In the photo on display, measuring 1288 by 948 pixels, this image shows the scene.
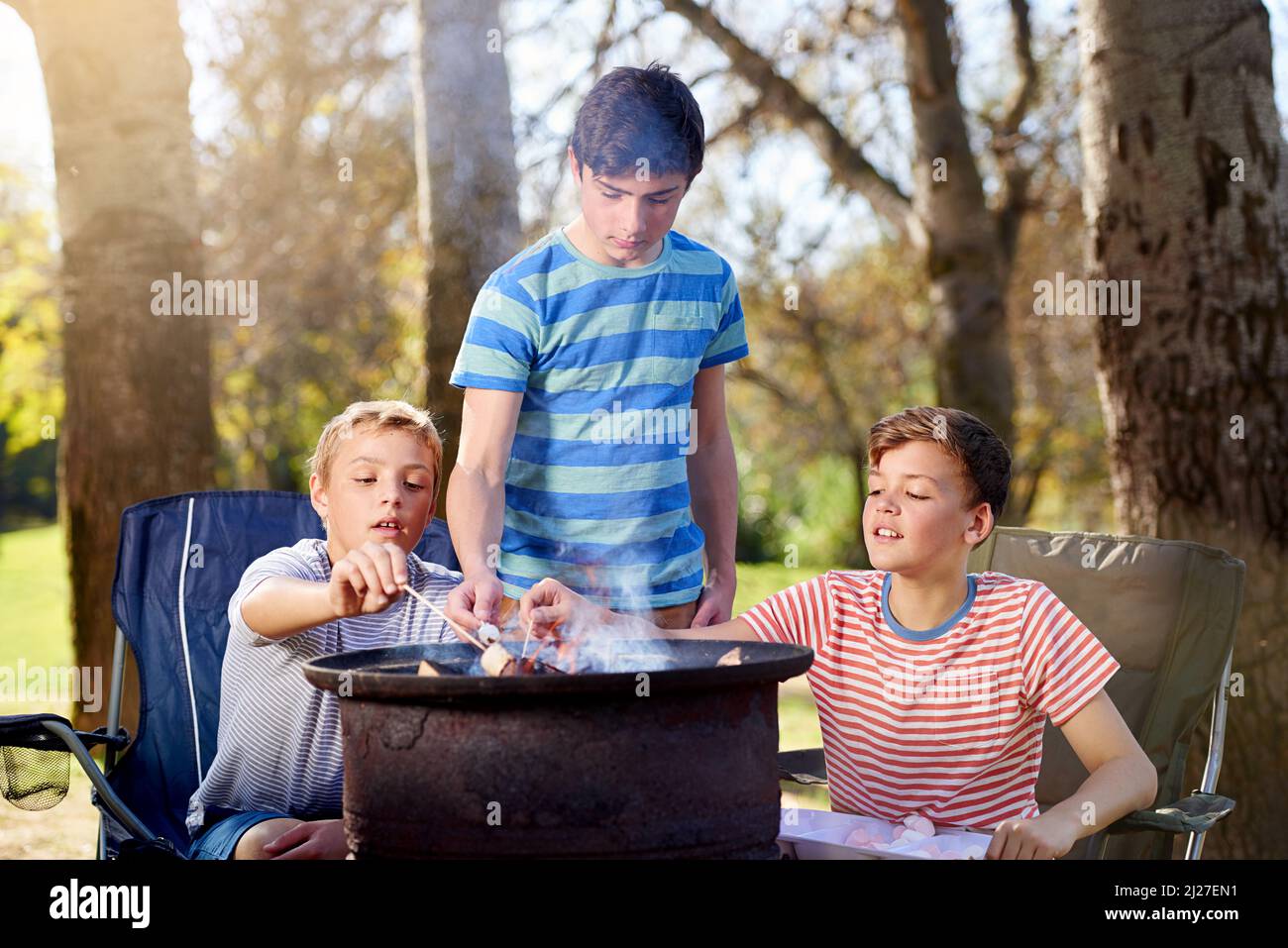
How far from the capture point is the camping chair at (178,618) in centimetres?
310

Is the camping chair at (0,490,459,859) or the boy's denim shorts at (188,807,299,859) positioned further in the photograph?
the camping chair at (0,490,459,859)

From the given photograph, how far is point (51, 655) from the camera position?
12273mm

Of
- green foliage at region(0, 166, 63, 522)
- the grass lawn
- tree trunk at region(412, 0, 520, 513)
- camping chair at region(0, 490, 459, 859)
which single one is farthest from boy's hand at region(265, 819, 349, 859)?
green foliage at region(0, 166, 63, 522)

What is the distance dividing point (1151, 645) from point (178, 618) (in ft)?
7.55

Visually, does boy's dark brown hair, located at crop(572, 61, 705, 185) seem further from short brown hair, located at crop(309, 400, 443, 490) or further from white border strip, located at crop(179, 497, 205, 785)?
white border strip, located at crop(179, 497, 205, 785)

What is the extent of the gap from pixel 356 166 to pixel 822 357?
546 centimetres

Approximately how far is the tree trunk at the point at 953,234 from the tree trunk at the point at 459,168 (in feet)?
13.6

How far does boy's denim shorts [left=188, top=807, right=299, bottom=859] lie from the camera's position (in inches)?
91.5

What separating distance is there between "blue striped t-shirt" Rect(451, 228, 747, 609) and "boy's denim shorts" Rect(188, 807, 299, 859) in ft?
2.20

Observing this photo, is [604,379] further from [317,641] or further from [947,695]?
[947,695]

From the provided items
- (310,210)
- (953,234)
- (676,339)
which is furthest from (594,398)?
(310,210)

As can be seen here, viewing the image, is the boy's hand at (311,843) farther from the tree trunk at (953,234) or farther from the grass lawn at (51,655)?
the tree trunk at (953,234)
